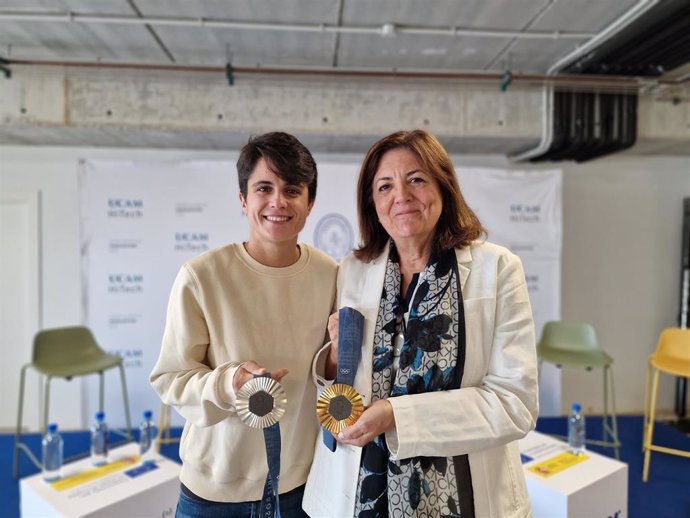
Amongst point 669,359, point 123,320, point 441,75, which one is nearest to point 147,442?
point 123,320

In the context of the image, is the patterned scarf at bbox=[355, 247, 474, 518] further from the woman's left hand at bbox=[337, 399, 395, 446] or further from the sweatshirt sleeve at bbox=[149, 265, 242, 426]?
the sweatshirt sleeve at bbox=[149, 265, 242, 426]

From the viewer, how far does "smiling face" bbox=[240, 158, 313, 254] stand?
1.22m

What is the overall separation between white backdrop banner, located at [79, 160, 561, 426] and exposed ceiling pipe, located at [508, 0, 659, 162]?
0.31 metres

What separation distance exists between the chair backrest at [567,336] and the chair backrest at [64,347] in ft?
12.2

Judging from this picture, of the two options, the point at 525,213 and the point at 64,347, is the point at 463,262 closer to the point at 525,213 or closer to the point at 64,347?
the point at 525,213

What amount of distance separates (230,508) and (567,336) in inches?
137

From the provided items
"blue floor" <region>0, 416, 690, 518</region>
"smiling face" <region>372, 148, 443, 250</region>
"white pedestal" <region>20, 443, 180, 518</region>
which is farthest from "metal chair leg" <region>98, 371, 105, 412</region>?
"smiling face" <region>372, 148, 443, 250</region>

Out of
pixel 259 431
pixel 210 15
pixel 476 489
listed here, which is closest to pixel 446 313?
pixel 476 489

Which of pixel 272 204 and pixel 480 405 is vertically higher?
pixel 272 204

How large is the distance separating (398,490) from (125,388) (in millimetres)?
3254

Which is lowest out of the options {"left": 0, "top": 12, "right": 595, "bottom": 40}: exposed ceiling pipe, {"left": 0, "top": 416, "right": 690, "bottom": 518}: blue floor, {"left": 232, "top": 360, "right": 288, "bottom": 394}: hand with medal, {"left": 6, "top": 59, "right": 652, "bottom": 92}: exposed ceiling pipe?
{"left": 0, "top": 416, "right": 690, "bottom": 518}: blue floor

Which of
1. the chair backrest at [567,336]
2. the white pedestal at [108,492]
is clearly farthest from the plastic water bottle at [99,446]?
the chair backrest at [567,336]

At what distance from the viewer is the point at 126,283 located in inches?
144

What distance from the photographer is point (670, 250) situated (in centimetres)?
454
